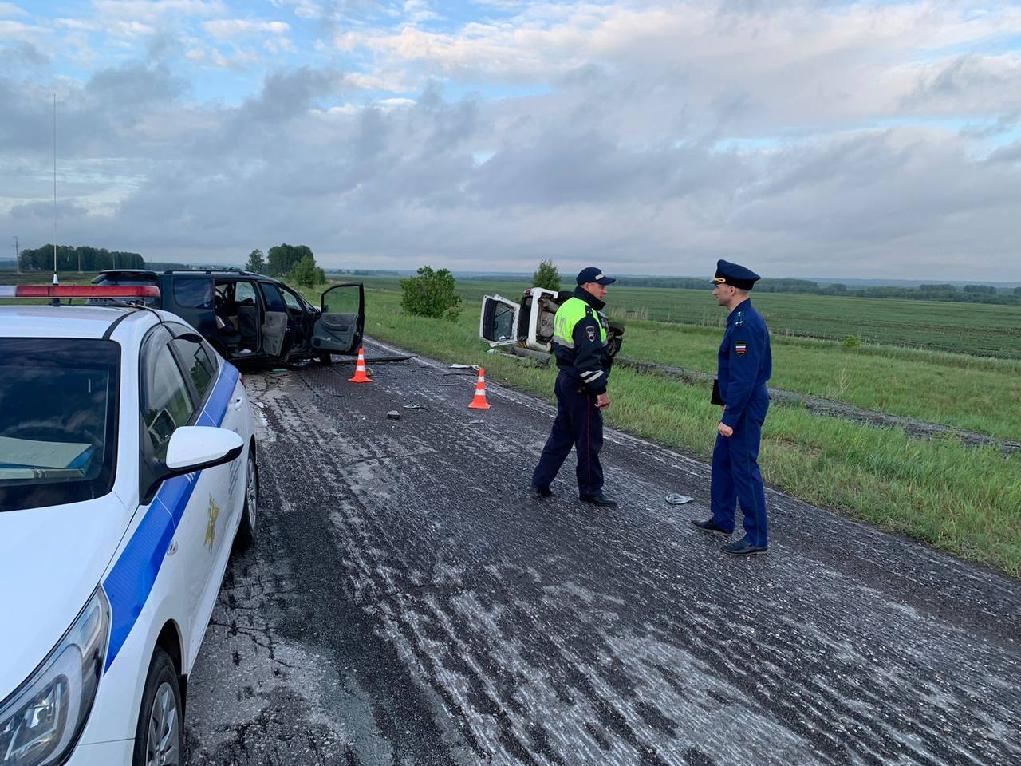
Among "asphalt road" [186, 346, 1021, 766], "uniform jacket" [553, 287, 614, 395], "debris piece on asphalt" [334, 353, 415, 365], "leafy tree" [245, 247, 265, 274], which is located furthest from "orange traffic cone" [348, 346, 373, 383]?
"leafy tree" [245, 247, 265, 274]

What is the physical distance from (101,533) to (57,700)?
572mm

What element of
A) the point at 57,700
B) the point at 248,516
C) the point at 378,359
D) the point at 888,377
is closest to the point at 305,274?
the point at 888,377

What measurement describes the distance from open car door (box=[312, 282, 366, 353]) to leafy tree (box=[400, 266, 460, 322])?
1940cm

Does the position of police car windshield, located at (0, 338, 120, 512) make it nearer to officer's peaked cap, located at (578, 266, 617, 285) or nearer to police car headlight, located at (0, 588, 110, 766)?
police car headlight, located at (0, 588, 110, 766)

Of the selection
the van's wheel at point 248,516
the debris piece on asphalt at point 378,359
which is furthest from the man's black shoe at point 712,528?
the debris piece on asphalt at point 378,359

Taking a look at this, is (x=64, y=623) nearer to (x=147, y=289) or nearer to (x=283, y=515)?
(x=147, y=289)

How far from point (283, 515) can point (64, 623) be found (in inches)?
140

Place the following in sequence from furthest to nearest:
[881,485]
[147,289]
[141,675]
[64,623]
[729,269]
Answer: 1. [881,485]
2. [729,269]
3. [147,289]
4. [141,675]
5. [64,623]

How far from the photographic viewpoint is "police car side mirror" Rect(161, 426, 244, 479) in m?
2.67

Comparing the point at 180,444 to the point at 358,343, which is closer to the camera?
the point at 180,444

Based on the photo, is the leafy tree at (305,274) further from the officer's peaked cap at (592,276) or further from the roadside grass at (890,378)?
the officer's peaked cap at (592,276)

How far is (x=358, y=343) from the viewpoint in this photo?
1326cm

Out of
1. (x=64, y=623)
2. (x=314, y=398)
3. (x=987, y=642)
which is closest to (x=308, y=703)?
(x=64, y=623)

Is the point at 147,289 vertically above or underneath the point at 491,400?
above
